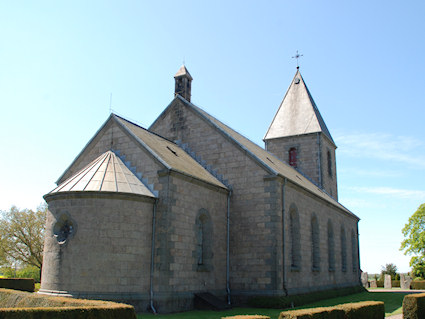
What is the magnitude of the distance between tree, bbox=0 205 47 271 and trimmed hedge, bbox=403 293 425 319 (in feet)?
118

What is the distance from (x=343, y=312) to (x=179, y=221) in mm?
7729

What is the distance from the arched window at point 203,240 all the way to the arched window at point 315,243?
9.39 metres

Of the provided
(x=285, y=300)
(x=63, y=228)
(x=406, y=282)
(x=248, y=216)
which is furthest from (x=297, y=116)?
(x=63, y=228)

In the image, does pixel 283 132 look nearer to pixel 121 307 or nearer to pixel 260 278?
pixel 260 278

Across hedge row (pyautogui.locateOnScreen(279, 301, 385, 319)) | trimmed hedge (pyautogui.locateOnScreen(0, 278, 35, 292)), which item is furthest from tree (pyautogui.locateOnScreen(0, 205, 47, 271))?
hedge row (pyautogui.locateOnScreen(279, 301, 385, 319))

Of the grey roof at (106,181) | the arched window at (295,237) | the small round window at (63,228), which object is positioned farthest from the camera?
the arched window at (295,237)

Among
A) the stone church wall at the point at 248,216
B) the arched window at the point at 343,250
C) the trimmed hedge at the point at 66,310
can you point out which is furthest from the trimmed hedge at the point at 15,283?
the arched window at the point at 343,250

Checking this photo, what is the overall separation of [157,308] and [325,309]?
23.6 ft

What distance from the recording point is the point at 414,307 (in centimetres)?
1495

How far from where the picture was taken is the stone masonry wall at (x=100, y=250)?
51.4ft

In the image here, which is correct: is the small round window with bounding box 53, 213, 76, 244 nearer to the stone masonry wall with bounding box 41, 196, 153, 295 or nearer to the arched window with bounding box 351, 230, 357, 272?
the stone masonry wall with bounding box 41, 196, 153, 295

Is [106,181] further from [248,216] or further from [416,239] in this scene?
[416,239]

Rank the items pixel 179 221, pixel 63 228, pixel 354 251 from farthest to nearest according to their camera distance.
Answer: pixel 354 251 < pixel 179 221 < pixel 63 228

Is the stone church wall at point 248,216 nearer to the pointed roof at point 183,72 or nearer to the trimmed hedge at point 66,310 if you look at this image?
the pointed roof at point 183,72
